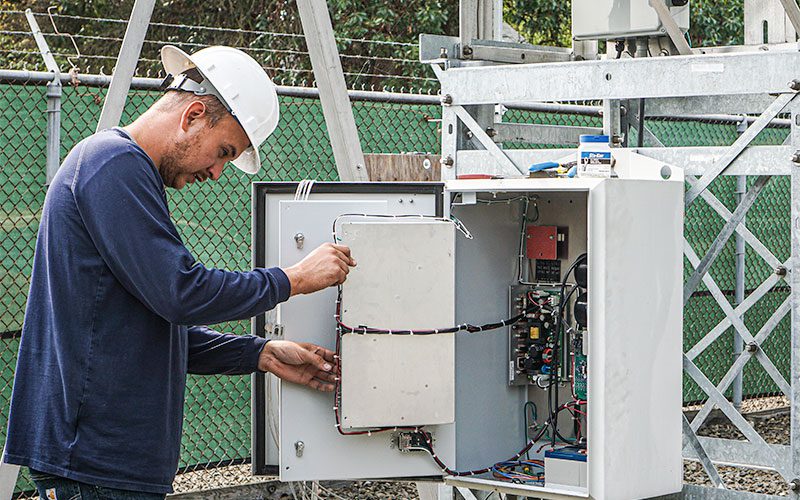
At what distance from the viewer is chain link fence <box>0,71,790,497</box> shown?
6.37 meters

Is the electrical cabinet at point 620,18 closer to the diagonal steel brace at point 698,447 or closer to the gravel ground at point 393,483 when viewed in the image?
the diagonal steel brace at point 698,447

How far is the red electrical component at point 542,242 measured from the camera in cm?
486

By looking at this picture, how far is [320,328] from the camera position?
438 centimetres

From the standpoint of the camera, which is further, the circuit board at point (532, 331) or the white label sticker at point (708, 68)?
the circuit board at point (532, 331)

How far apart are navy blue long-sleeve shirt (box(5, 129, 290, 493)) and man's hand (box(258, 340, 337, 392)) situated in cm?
69

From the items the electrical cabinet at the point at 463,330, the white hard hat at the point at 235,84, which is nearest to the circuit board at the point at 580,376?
the electrical cabinet at the point at 463,330

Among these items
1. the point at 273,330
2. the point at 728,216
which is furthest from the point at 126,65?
the point at 728,216

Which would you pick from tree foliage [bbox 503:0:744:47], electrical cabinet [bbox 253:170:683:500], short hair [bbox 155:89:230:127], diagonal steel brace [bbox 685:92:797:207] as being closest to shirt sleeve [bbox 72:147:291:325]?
short hair [bbox 155:89:230:127]

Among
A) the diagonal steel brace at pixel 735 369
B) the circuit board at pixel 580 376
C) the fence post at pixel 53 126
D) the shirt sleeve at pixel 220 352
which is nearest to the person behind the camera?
the shirt sleeve at pixel 220 352

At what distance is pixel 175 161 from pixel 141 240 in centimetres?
37

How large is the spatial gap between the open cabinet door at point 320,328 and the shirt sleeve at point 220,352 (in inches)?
7.2

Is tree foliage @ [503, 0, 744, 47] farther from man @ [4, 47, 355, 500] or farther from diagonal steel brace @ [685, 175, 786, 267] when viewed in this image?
man @ [4, 47, 355, 500]

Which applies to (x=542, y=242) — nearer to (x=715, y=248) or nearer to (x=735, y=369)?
(x=715, y=248)

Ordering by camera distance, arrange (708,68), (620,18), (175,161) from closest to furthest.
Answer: (175,161), (708,68), (620,18)
